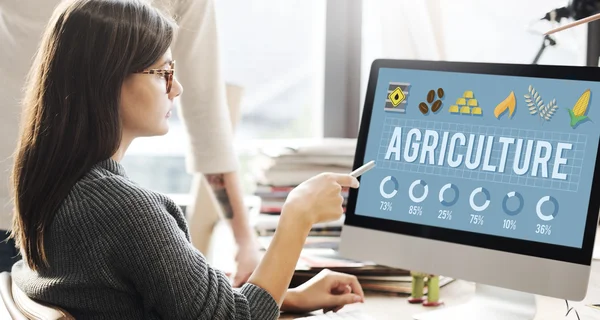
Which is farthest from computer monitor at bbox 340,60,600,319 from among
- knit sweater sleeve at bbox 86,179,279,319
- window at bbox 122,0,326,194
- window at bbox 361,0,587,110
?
window at bbox 122,0,326,194

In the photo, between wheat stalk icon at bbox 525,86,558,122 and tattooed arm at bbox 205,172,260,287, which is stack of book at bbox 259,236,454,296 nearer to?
tattooed arm at bbox 205,172,260,287

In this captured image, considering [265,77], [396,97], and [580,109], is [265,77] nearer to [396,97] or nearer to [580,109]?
[396,97]

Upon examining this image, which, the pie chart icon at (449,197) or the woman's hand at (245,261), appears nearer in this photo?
the pie chart icon at (449,197)

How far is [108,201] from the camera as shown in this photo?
3.41 feet

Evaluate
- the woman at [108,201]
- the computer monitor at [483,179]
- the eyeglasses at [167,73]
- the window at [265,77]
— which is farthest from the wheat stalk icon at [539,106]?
the window at [265,77]

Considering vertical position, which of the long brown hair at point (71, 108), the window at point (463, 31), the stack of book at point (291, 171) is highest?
the window at point (463, 31)

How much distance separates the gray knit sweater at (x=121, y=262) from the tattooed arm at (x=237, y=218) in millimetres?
622

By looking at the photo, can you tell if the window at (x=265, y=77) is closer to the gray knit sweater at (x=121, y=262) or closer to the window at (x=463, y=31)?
the window at (x=463, y=31)

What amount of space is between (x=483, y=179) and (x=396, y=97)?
0.24 meters

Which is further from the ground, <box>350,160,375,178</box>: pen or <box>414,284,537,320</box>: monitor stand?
<box>350,160,375,178</box>: pen

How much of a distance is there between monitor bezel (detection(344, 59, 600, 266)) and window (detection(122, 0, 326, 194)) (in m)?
1.02

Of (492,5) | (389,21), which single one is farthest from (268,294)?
(492,5)

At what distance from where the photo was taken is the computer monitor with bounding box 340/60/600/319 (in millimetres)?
1236

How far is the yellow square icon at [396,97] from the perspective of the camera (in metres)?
1.43
